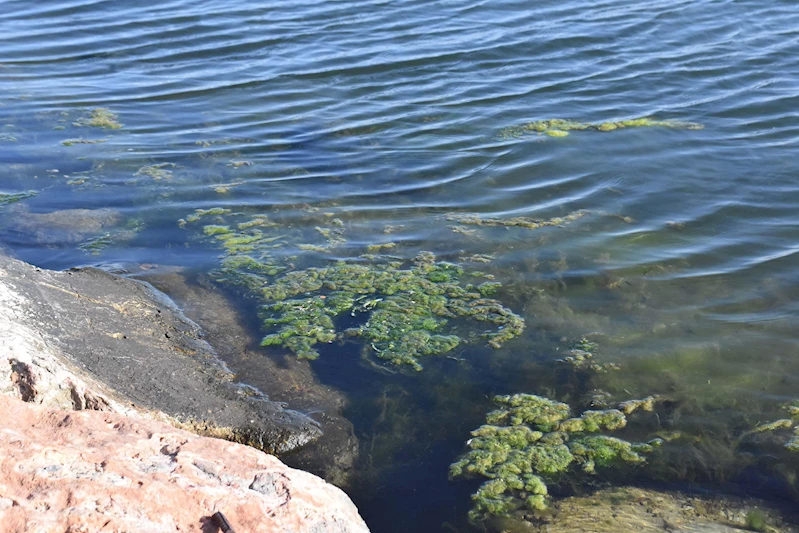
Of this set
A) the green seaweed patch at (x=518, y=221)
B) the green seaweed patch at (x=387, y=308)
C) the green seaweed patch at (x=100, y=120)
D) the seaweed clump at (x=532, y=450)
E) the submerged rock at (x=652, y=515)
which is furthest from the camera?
the green seaweed patch at (x=100, y=120)

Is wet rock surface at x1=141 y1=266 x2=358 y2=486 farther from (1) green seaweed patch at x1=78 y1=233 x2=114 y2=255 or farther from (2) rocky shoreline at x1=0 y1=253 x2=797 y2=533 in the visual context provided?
(1) green seaweed patch at x1=78 y1=233 x2=114 y2=255

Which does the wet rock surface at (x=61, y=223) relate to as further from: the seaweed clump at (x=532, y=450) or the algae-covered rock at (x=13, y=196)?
the seaweed clump at (x=532, y=450)

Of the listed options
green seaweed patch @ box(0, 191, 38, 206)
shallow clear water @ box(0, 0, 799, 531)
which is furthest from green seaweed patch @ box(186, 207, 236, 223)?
green seaweed patch @ box(0, 191, 38, 206)

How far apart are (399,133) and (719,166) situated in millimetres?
3087

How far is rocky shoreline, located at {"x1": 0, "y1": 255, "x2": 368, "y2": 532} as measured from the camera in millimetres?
2537

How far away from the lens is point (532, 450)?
14.1 feet

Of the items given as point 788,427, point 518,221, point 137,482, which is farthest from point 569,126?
point 137,482

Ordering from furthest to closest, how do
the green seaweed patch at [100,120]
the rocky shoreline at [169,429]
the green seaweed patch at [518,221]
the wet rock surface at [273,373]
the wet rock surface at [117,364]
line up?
the green seaweed patch at [100,120] < the green seaweed patch at [518,221] < the wet rock surface at [273,373] < the wet rock surface at [117,364] < the rocky shoreline at [169,429]

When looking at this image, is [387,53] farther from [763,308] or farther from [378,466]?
[378,466]

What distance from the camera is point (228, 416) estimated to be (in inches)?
162

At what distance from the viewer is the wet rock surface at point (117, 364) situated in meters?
3.35

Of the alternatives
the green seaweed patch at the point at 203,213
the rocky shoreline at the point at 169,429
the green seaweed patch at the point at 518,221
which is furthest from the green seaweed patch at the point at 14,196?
the green seaweed patch at the point at 518,221

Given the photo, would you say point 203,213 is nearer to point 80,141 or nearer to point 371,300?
point 371,300

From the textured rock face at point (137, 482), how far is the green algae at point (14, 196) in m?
4.53
